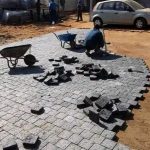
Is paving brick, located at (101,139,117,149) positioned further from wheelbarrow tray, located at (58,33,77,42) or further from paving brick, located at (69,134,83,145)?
wheelbarrow tray, located at (58,33,77,42)

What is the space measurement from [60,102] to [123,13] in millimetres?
13767

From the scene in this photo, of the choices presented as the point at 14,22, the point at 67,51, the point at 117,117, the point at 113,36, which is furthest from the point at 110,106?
the point at 14,22

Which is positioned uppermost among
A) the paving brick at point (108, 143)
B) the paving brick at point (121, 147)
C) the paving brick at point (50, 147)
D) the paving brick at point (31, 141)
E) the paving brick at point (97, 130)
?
the paving brick at point (31, 141)

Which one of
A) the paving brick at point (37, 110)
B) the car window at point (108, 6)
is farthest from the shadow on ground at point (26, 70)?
the car window at point (108, 6)

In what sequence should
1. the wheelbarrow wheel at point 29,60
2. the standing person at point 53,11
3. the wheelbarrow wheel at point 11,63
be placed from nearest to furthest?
1. the wheelbarrow wheel at point 11,63
2. the wheelbarrow wheel at point 29,60
3. the standing person at point 53,11

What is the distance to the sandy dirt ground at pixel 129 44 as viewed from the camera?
20.7 feet

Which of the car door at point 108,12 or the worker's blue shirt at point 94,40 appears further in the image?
the car door at point 108,12

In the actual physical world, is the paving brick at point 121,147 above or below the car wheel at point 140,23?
Result: below

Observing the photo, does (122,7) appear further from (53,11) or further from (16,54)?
(16,54)

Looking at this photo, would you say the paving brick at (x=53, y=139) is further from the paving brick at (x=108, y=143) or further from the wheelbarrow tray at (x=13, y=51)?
the wheelbarrow tray at (x=13, y=51)

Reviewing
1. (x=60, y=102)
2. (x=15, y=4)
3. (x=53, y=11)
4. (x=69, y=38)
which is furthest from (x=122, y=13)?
(x=60, y=102)

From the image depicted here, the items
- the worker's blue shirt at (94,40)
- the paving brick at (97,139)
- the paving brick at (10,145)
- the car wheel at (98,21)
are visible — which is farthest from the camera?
the car wheel at (98,21)

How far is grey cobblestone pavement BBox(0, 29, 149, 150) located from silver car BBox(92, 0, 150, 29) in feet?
27.5

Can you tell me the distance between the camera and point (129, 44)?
1552 cm
